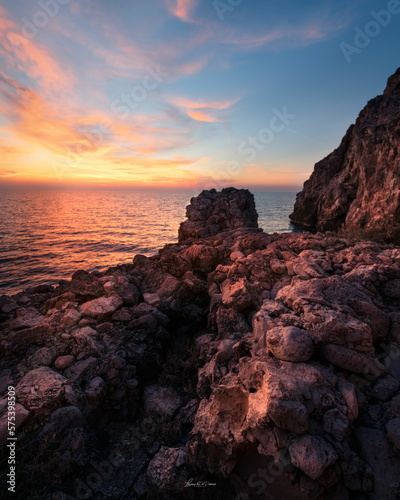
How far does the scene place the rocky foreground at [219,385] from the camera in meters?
2.84

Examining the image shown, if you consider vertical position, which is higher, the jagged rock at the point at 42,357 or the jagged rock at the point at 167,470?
the jagged rock at the point at 42,357

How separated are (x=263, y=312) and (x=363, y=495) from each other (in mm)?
2598

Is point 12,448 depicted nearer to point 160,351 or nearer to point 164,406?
point 164,406

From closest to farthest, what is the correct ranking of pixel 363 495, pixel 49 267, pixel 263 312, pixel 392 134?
pixel 363 495
pixel 263 312
pixel 49 267
pixel 392 134

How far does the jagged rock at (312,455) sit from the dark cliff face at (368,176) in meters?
17.8

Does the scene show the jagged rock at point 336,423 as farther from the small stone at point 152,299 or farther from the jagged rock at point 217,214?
the jagged rock at point 217,214

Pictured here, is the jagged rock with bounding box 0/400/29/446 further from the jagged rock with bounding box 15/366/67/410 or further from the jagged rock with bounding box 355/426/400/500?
the jagged rock with bounding box 355/426/400/500

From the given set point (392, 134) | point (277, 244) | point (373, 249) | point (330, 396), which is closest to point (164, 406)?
point (330, 396)

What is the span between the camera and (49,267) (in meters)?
21.4

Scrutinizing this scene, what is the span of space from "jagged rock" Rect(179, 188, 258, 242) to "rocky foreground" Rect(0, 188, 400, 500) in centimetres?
1745

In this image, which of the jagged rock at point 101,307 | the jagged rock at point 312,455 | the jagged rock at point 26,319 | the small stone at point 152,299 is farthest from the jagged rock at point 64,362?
the jagged rock at point 312,455

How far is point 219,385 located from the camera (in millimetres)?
3906

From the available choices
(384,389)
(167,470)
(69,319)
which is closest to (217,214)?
(69,319)

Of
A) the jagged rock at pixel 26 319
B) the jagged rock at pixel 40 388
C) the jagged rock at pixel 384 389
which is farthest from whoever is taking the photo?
the jagged rock at pixel 26 319
